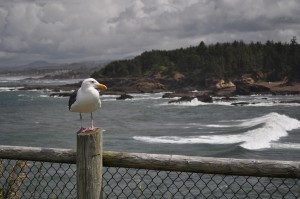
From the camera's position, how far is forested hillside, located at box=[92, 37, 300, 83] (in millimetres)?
102812

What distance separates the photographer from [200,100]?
66.3m

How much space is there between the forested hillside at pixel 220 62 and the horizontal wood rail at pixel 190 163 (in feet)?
310

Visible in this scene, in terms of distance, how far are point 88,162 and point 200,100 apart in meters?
62.6

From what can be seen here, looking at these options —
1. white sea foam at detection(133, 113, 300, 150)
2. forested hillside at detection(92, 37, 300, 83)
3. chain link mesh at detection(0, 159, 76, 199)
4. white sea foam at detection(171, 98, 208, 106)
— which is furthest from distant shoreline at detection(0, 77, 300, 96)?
chain link mesh at detection(0, 159, 76, 199)

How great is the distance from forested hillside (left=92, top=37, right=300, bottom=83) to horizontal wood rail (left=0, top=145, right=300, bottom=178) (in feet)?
310

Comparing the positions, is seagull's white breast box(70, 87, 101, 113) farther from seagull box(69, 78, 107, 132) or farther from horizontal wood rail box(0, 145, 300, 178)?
horizontal wood rail box(0, 145, 300, 178)

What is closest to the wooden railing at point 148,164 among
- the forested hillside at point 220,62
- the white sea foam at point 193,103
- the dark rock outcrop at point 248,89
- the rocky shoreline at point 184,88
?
the white sea foam at point 193,103

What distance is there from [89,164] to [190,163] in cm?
87

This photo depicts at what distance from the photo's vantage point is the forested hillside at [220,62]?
102812 mm

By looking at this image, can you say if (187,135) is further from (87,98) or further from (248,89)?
(248,89)

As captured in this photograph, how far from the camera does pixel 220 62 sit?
4456 inches

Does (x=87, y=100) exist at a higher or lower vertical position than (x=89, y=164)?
higher

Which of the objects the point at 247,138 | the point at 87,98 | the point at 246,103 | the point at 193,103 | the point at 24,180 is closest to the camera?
the point at 87,98

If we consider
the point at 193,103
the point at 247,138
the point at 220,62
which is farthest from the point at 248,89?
the point at 247,138
